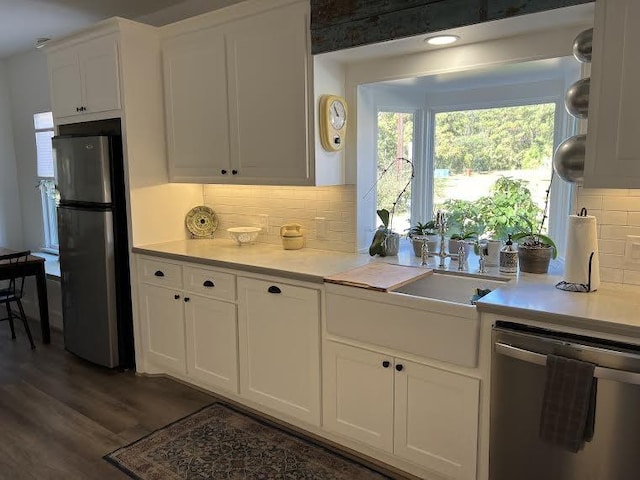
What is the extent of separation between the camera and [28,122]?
16.9ft

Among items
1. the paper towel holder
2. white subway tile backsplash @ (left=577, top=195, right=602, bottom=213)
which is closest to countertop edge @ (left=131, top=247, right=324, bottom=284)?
the paper towel holder

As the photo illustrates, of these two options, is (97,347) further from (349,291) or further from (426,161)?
(426,161)

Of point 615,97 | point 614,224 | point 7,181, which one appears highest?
point 615,97

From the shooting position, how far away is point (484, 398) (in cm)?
203

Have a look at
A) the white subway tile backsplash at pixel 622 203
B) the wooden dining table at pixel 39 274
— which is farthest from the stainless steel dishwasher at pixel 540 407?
the wooden dining table at pixel 39 274

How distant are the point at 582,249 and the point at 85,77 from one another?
316 cm

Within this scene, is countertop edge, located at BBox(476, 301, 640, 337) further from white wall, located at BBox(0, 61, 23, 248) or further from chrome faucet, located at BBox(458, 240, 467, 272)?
white wall, located at BBox(0, 61, 23, 248)

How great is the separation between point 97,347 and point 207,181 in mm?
1411

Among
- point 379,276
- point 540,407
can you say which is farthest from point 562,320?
point 379,276

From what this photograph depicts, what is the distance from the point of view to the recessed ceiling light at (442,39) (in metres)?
2.39

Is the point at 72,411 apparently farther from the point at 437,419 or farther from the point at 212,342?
the point at 437,419

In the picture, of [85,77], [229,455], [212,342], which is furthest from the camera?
[85,77]

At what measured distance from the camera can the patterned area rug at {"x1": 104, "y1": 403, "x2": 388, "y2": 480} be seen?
2.38m

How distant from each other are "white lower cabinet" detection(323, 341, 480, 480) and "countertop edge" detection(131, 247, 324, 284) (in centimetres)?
34
